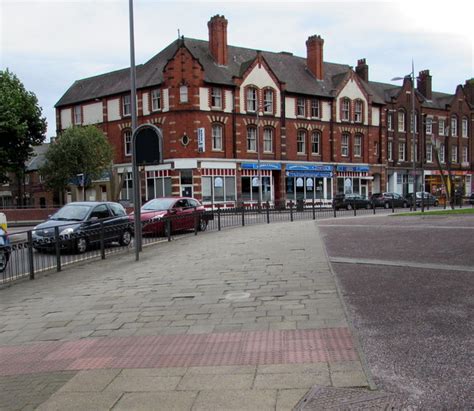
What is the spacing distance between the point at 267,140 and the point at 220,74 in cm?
717

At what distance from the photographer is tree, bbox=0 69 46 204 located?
3034 cm

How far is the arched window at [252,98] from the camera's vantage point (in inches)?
1666

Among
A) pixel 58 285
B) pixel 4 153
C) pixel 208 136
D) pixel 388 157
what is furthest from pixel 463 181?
pixel 58 285

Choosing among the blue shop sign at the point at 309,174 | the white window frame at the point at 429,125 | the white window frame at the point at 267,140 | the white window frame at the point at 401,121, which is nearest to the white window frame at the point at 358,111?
the blue shop sign at the point at 309,174

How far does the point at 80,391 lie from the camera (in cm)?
423

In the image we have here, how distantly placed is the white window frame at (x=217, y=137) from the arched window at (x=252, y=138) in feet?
9.09

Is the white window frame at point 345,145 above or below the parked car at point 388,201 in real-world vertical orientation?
above

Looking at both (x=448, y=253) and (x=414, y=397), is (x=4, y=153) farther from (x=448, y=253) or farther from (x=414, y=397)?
(x=414, y=397)

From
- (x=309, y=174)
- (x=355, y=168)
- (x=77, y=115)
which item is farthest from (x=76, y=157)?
(x=355, y=168)

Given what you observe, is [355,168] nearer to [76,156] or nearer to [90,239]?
[76,156]

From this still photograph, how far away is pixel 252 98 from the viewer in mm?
42594

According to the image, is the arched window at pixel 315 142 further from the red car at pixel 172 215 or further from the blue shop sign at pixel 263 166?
the red car at pixel 172 215

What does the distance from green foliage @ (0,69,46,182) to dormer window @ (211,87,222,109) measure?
1320cm

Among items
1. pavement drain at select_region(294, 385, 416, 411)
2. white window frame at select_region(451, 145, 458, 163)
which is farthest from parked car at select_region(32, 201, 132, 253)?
white window frame at select_region(451, 145, 458, 163)
